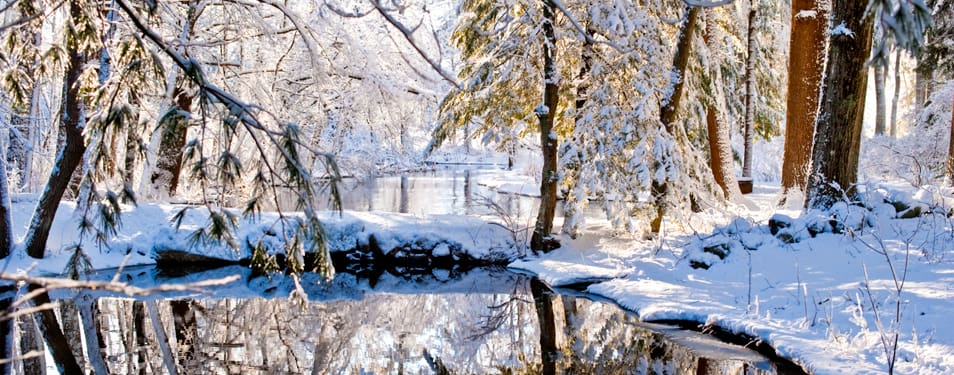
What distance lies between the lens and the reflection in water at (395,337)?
6496mm

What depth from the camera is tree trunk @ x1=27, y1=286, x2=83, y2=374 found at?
6.38 metres

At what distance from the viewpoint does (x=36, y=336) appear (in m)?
7.38

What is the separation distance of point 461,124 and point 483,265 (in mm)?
2566

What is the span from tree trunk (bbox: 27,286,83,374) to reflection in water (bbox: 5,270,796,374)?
120 millimetres

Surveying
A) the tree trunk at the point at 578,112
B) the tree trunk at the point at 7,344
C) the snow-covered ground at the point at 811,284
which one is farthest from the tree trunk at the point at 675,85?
the tree trunk at the point at 7,344

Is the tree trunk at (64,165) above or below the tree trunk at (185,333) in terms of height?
above

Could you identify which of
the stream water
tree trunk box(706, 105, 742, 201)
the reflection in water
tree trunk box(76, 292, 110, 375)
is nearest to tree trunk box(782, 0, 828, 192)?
tree trunk box(706, 105, 742, 201)

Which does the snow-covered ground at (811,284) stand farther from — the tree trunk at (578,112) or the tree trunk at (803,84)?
the tree trunk at (803,84)

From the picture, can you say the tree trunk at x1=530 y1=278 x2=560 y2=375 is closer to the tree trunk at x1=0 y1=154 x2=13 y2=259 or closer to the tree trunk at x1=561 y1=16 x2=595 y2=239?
the tree trunk at x1=561 y1=16 x2=595 y2=239

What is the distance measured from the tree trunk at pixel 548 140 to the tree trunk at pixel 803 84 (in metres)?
4.06

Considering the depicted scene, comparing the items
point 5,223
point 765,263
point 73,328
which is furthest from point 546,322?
point 5,223

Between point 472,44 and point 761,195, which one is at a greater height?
point 472,44

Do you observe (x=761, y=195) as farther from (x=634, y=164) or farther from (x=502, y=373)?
(x=502, y=373)

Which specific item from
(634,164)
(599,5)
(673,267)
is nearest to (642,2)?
(599,5)
